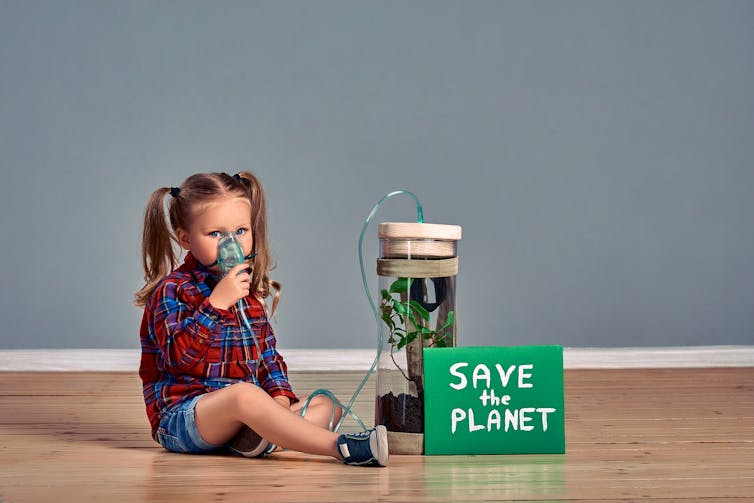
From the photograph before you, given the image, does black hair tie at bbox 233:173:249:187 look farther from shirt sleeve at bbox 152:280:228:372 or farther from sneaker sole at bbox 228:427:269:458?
sneaker sole at bbox 228:427:269:458

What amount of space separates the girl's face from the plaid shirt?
0.04 metres

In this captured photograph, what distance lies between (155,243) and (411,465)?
66 cm

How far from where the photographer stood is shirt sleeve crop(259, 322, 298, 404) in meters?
1.88

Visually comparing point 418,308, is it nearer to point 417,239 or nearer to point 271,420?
point 417,239

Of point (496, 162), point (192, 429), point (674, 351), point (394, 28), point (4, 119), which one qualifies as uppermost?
point (394, 28)

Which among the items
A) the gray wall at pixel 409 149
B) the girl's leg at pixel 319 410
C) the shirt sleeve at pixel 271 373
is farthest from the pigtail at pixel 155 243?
the gray wall at pixel 409 149

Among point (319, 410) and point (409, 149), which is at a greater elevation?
point (409, 149)

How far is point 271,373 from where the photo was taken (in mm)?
1896

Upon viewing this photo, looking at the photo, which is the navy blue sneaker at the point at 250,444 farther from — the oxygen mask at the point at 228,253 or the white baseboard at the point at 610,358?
the white baseboard at the point at 610,358

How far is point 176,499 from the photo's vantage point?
1460mm

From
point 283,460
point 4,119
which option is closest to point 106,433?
point 283,460

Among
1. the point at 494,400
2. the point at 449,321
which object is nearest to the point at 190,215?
the point at 449,321

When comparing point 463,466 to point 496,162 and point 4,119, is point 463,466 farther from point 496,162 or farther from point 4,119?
point 4,119

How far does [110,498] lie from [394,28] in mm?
1824
